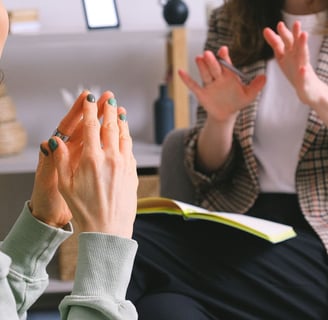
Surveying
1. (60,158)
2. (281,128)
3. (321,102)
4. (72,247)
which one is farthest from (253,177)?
(72,247)

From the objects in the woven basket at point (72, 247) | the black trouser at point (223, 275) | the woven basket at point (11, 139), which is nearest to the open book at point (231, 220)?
the black trouser at point (223, 275)

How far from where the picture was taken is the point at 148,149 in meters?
2.27

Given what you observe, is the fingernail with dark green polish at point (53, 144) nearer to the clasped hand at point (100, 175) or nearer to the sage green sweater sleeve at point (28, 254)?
the clasped hand at point (100, 175)

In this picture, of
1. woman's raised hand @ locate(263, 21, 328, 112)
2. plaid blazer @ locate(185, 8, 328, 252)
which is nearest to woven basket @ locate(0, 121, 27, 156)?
plaid blazer @ locate(185, 8, 328, 252)

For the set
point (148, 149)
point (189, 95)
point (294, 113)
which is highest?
point (294, 113)

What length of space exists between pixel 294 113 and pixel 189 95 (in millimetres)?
864

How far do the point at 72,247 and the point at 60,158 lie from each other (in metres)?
1.37

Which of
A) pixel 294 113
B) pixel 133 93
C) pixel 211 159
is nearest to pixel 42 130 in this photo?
pixel 133 93

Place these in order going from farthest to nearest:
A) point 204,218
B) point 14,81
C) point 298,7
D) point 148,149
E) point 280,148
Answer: point 14,81 < point 148,149 < point 298,7 < point 280,148 < point 204,218

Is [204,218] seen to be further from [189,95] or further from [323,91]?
[189,95]

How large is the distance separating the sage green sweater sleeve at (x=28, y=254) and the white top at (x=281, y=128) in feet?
2.16

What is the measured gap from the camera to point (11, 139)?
85.5 inches

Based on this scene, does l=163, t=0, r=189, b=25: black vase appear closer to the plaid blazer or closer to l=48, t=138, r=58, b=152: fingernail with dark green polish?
the plaid blazer

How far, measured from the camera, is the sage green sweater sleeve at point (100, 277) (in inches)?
29.3
